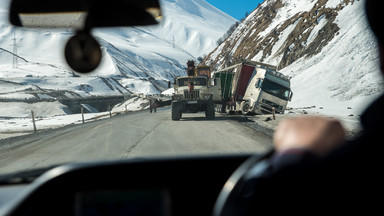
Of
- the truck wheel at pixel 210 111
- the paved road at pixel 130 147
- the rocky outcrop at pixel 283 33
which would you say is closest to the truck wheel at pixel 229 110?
the truck wheel at pixel 210 111

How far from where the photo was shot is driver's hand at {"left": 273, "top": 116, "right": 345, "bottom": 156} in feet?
3.35

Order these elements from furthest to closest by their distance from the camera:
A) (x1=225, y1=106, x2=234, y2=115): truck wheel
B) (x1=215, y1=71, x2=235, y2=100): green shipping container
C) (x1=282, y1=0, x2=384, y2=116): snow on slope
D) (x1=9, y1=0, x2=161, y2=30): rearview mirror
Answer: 1. (x1=215, y1=71, x2=235, y2=100): green shipping container
2. (x1=225, y1=106, x2=234, y2=115): truck wheel
3. (x1=282, y1=0, x2=384, y2=116): snow on slope
4. (x1=9, y1=0, x2=161, y2=30): rearview mirror

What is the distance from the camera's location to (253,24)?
248 ft

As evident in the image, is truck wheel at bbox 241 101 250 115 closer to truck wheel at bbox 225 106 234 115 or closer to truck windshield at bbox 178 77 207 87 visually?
truck wheel at bbox 225 106 234 115

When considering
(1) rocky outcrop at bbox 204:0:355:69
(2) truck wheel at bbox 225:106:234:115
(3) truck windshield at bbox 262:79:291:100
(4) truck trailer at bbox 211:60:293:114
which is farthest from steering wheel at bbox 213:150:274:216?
(1) rocky outcrop at bbox 204:0:355:69

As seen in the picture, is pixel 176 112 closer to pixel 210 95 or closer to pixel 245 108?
pixel 210 95

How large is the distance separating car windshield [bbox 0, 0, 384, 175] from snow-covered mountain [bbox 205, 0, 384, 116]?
0.47 ft

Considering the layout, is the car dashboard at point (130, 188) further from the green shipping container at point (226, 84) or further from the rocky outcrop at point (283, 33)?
the rocky outcrop at point (283, 33)

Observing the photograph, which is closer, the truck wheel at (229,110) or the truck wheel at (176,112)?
the truck wheel at (176,112)

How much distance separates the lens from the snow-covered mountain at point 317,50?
2602cm

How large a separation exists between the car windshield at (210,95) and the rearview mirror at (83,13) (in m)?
0.06

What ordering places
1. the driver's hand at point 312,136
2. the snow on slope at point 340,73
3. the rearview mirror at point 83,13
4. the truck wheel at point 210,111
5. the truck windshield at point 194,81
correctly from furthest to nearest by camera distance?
the snow on slope at point 340,73 < the truck windshield at point 194,81 < the truck wheel at point 210,111 < the rearview mirror at point 83,13 < the driver's hand at point 312,136

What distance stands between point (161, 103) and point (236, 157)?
153 feet

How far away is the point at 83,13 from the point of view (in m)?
3.79
